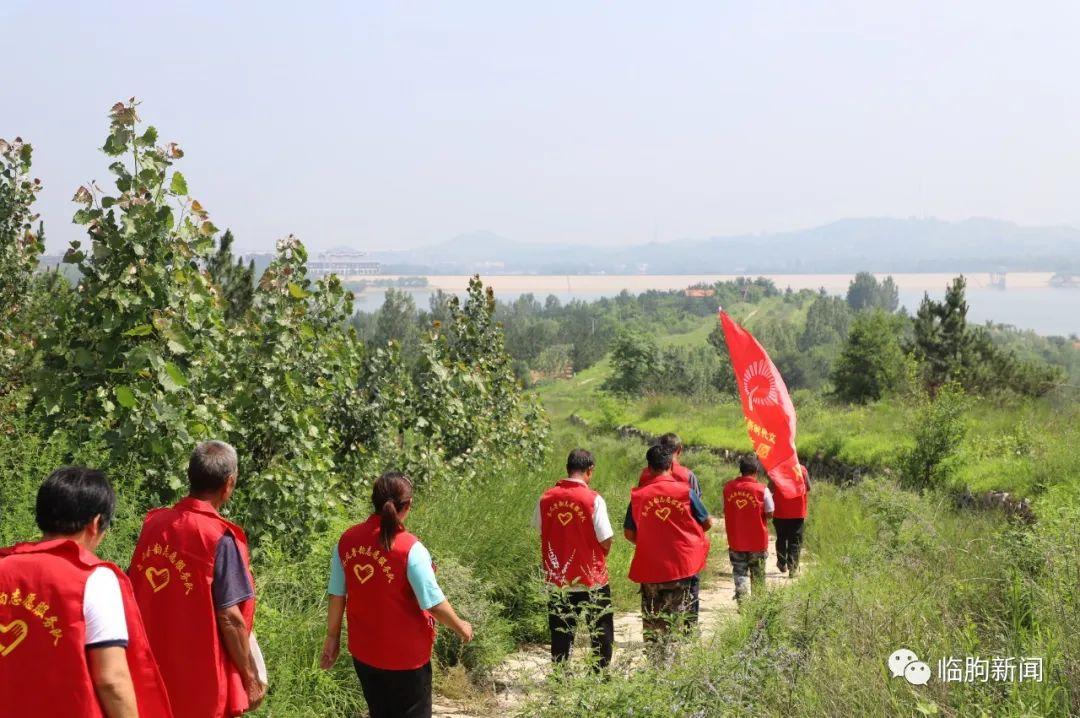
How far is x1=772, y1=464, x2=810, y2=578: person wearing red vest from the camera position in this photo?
1050 cm

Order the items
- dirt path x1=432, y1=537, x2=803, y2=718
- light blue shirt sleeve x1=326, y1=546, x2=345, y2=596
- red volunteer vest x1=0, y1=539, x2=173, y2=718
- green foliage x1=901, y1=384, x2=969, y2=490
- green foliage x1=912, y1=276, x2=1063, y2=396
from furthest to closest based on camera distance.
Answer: green foliage x1=912, y1=276, x2=1063, y2=396
green foliage x1=901, y1=384, x2=969, y2=490
dirt path x1=432, y1=537, x2=803, y2=718
light blue shirt sleeve x1=326, y1=546, x2=345, y2=596
red volunteer vest x1=0, y1=539, x2=173, y2=718

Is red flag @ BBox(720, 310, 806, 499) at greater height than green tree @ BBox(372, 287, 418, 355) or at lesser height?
greater

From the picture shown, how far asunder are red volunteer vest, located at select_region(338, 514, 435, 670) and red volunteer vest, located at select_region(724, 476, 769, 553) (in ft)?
16.1

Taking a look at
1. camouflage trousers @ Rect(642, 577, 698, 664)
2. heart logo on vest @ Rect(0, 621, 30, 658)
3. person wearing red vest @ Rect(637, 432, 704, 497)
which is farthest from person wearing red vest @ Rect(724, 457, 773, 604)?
heart logo on vest @ Rect(0, 621, 30, 658)

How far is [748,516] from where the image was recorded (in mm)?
8875

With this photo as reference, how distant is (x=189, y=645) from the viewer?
378 cm

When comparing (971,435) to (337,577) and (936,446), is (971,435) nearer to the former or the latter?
(936,446)

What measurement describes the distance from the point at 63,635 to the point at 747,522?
22.7 feet

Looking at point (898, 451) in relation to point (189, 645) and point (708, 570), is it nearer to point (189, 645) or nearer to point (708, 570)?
point (708, 570)

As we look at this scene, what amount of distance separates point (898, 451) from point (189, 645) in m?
15.7

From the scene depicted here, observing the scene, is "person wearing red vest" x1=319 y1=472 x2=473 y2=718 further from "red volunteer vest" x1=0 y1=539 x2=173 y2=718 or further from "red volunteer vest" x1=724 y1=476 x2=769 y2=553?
"red volunteer vest" x1=724 y1=476 x2=769 y2=553

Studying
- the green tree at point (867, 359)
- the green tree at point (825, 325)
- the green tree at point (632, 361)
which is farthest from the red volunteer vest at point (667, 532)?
the green tree at point (825, 325)

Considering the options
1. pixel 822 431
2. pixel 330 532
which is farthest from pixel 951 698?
pixel 822 431

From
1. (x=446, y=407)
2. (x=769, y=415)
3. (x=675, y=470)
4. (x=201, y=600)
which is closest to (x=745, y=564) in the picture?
(x=769, y=415)
